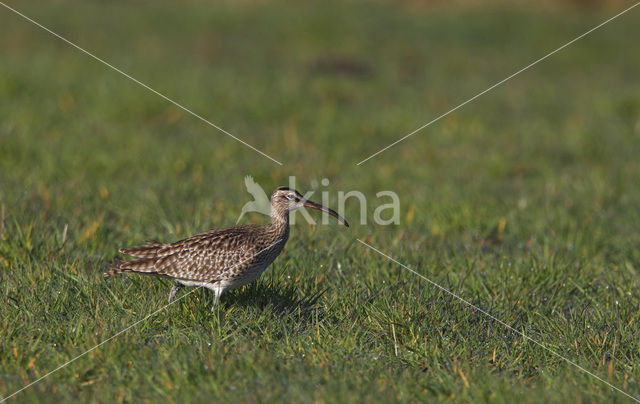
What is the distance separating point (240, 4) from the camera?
24.2 m

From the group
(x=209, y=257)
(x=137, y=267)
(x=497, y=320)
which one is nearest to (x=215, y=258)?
(x=209, y=257)

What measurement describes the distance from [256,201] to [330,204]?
906 mm

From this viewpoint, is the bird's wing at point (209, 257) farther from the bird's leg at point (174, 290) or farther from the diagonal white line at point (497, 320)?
the diagonal white line at point (497, 320)

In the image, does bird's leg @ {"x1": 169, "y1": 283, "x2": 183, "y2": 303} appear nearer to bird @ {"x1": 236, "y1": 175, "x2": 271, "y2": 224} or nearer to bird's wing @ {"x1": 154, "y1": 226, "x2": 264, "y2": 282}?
bird's wing @ {"x1": 154, "y1": 226, "x2": 264, "y2": 282}

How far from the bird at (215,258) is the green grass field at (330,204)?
0.22 m

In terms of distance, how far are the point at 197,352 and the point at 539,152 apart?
8.61 meters

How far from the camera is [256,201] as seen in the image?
30.6 feet

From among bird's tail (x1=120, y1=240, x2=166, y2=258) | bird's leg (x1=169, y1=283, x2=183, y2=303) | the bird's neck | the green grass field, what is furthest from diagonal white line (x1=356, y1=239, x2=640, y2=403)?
bird's tail (x1=120, y1=240, x2=166, y2=258)

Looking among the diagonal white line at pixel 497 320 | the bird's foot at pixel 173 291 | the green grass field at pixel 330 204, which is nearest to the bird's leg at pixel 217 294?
the green grass field at pixel 330 204

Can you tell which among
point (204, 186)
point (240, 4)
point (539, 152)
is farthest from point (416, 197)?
point (240, 4)

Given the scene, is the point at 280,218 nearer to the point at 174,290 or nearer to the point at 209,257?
the point at 209,257

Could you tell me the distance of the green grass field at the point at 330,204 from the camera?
17.3ft

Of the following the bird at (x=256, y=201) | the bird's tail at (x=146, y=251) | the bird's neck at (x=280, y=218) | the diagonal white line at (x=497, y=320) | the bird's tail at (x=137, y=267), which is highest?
the bird's neck at (x=280, y=218)

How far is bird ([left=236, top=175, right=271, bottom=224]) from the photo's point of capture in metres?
8.88
